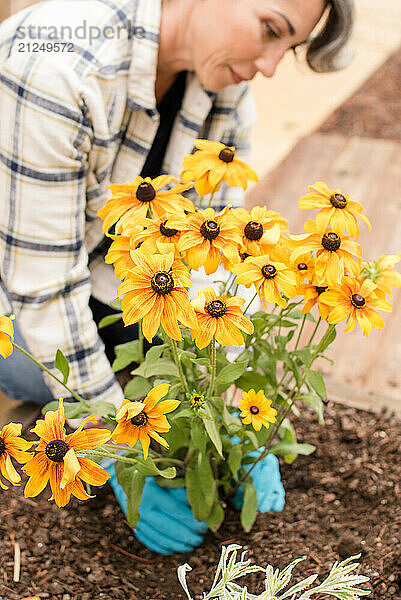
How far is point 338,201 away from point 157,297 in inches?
10.7

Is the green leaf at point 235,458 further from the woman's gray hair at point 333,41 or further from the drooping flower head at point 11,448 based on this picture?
the woman's gray hair at point 333,41

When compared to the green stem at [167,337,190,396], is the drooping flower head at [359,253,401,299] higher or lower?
higher

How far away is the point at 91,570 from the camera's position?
1.00 metres

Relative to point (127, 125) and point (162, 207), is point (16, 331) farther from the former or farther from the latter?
point (162, 207)

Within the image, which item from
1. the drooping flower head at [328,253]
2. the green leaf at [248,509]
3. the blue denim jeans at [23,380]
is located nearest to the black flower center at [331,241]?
the drooping flower head at [328,253]

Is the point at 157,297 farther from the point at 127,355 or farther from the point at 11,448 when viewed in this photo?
the point at 127,355

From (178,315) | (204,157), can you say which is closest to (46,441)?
(178,315)

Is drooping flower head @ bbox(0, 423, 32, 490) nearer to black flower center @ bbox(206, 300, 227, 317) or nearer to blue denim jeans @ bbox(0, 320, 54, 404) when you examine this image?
black flower center @ bbox(206, 300, 227, 317)

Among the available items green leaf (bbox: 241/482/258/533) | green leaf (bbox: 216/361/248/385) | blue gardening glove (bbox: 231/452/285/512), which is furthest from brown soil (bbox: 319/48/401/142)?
green leaf (bbox: 216/361/248/385)

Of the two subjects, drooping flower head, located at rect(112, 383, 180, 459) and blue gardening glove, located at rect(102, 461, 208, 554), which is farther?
blue gardening glove, located at rect(102, 461, 208, 554)

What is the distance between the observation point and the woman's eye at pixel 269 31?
1.08m

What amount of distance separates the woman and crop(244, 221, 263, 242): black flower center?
1.53 feet

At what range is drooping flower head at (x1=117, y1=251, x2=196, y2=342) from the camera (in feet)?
1.99

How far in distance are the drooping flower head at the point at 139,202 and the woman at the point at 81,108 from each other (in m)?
0.35
